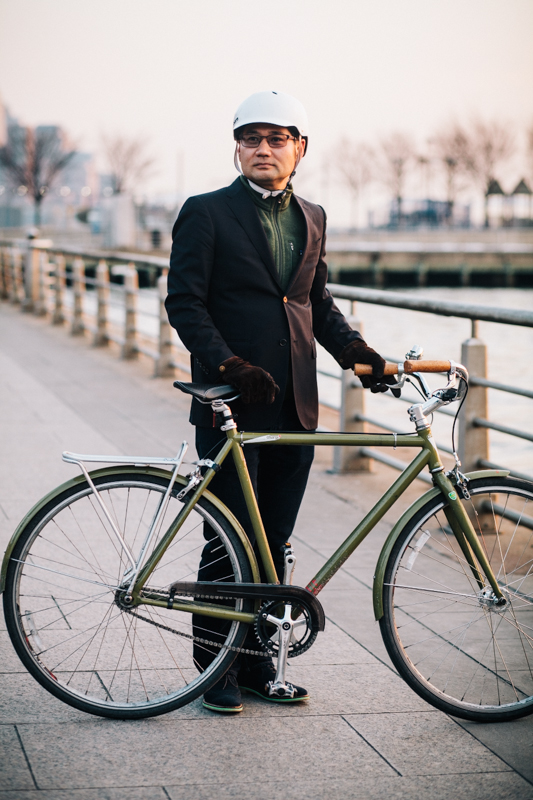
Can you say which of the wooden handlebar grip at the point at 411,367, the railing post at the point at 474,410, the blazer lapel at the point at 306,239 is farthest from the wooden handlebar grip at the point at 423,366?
the railing post at the point at 474,410

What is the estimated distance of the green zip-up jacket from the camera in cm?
321

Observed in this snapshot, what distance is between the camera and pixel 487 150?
3622 inches

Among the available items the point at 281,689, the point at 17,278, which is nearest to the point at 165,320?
the point at 281,689

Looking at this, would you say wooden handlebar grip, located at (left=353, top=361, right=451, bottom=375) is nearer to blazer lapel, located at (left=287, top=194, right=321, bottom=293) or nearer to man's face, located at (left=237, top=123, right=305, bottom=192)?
blazer lapel, located at (left=287, top=194, right=321, bottom=293)

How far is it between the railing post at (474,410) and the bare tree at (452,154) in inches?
3460

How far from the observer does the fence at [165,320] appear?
5.25 metres

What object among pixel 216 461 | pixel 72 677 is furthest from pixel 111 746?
pixel 216 461

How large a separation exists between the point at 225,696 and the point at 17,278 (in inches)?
763

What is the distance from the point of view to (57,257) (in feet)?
57.8

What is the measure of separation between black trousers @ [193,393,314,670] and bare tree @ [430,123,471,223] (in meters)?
90.0

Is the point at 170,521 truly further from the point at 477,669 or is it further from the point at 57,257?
the point at 57,257

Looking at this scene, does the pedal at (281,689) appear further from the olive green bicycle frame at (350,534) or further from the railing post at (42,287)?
the railing post at (42,287)

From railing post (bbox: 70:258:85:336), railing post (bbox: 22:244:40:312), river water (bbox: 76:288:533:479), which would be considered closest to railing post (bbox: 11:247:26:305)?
railing post (bbox: 22:244:40:312)

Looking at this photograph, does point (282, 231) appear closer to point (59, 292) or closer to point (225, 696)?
point (225, 696)
